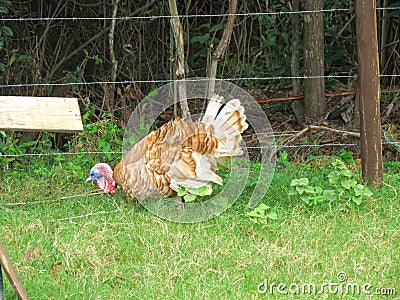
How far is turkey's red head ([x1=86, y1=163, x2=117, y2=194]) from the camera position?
4977mm

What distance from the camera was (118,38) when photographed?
281 inches

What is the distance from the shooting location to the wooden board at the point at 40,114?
3.03 metres

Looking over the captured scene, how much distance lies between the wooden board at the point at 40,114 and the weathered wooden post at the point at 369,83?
2497mm

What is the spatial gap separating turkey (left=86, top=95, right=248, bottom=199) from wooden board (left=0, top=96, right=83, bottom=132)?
176cm

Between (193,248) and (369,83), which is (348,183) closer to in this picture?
(369,83)

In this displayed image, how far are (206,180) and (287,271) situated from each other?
3.84 feet

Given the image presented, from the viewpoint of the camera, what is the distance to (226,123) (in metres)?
4.96

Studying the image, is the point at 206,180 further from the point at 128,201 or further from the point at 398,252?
the point at 398,252

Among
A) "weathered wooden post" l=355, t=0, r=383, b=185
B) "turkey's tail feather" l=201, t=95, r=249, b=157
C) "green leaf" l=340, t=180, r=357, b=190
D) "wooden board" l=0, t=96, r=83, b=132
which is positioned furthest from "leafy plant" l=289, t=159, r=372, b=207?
"wooden board" l=0, t=96, r=83, b=132

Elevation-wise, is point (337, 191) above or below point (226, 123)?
below

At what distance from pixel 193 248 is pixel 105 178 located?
1.15 metres
